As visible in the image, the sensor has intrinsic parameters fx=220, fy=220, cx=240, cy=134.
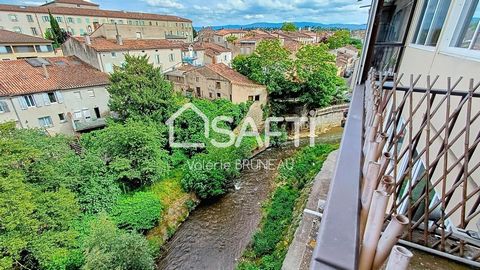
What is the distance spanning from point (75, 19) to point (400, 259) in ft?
141

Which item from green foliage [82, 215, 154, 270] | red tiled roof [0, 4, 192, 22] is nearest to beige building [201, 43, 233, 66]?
red tiled roof [0, 4, 192, 22]

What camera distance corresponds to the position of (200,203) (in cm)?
1202

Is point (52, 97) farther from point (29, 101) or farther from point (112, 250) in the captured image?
point (112, 250)

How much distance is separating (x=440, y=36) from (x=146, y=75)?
1398 cm

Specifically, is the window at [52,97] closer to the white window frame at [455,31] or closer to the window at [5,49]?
the window at [5,49]

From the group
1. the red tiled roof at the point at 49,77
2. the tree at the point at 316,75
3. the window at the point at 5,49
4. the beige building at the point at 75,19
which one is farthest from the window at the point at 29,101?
the tree at the point at 316,75

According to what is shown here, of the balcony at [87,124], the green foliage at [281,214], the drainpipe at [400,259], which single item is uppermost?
the drainpipe at [400,259]

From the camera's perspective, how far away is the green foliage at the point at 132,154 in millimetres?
10633

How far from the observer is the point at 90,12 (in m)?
32.9

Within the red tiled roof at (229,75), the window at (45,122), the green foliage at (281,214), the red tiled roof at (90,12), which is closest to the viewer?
the green foliage at (281,214)

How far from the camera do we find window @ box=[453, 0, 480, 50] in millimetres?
2146

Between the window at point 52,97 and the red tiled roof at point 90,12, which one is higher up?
the red tiled roof at point 90,12

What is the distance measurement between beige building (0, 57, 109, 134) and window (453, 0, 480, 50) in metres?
17.6

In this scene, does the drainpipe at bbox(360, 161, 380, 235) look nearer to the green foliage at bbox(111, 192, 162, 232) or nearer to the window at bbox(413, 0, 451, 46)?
the window at bbox(413, 0, 451, 46)
